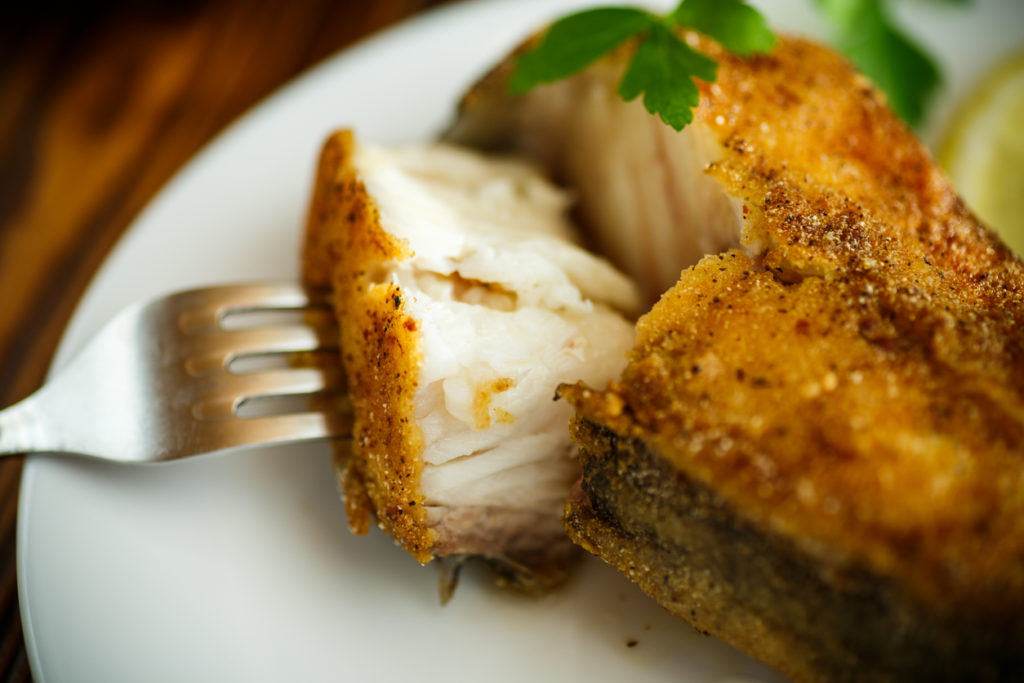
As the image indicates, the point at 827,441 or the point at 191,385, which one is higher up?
the point at 827,441

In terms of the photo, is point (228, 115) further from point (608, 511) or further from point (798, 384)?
point (798, 384)

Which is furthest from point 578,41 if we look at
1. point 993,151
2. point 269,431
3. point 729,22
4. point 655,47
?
point 993,151

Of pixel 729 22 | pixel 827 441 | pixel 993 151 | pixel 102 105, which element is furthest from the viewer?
pixel 102 105

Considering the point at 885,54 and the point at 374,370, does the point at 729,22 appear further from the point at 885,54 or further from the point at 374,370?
the point at 374,370

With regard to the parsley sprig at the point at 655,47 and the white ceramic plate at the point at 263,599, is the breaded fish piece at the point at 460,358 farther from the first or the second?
the parsley sprig at the point at 655,47

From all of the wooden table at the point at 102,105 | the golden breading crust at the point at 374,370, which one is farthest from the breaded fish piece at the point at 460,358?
the wooden table at the point at 102,105

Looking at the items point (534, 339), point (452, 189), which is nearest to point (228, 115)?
point (452, 189)

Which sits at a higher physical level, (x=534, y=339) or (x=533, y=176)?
(x=533, y=176)
